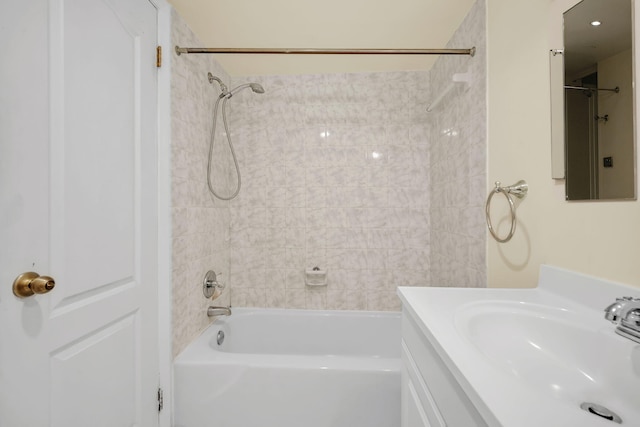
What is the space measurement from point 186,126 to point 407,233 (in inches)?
64.6

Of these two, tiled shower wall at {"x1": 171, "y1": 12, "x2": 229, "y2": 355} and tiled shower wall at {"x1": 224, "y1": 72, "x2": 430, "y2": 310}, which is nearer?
tiled shower wall at {"x1": 171, "y1": 12, "x2": 229, "y2": 355}

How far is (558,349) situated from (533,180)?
0.58 m

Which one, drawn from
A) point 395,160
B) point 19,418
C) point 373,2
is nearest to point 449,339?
point 19,418

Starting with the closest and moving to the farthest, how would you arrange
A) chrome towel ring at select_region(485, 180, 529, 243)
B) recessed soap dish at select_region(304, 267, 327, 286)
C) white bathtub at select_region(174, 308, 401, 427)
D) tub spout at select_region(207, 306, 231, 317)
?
chrome towel ring at select_region(485, 180, 529, 243), white bathtub at select_region(174, 308, 401, 427), tub spout at select_region(207, 306, 231, 317), recessed soap dish at select_region(304, 267, 327, 286)

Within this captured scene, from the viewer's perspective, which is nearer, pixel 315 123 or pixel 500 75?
pixel 500 75

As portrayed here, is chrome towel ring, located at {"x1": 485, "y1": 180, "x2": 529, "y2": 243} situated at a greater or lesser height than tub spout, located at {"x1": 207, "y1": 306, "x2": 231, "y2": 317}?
greater

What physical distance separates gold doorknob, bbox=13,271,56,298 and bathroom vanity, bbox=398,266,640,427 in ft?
3.29

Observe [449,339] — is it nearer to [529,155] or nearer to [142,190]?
[529,155]

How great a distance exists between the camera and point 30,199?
757 mm

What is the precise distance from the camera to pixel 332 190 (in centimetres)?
211

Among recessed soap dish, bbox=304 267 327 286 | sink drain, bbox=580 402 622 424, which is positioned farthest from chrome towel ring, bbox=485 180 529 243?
recessed soap dish, bbox=304 267 327 286

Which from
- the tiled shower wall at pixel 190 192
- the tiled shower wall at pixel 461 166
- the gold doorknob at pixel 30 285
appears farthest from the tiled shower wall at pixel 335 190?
the gold doorknob at pixel 30 285

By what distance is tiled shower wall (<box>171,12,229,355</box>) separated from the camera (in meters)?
1.42

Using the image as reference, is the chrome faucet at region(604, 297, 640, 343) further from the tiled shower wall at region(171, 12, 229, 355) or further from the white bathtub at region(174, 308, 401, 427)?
the tiled shower wall at region(171, 12, 229, 355)
